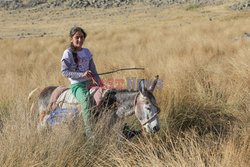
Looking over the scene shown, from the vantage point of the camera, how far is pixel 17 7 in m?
62.5

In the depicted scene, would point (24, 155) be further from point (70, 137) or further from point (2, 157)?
point (70, 137)

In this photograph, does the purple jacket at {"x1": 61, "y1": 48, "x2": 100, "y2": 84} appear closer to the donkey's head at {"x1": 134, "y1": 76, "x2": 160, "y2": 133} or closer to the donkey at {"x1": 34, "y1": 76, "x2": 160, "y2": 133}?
the donkey at {"x1": 34, "y1": 76, "x2": 160, "y2": 133}

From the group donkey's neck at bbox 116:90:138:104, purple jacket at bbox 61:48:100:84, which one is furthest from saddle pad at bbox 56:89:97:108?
donkey's neck at bbox 116:90:138:104

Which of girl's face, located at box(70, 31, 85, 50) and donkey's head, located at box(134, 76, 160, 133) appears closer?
donkey's head, located at box(134, 76, 160, 133)

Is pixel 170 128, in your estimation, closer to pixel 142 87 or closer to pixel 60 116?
pixel 142 87

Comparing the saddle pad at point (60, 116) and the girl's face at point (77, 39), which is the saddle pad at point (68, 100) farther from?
the girl's face at point (77, 39)

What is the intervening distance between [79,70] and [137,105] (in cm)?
115

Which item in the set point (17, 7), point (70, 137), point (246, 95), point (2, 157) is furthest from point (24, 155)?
point (17, 7)

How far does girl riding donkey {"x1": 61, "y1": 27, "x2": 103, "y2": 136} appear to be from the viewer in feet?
12.2

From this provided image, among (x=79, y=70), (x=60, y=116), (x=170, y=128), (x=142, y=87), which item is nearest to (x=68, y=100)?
(x=60, y=116)

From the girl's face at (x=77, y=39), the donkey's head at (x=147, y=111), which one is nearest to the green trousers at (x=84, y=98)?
the girl's face at (x=77, y=39)

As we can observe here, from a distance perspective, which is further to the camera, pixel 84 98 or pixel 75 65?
pixel 75 65

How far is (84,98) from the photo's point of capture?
375 centimetres

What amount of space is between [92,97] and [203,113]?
1776mm
